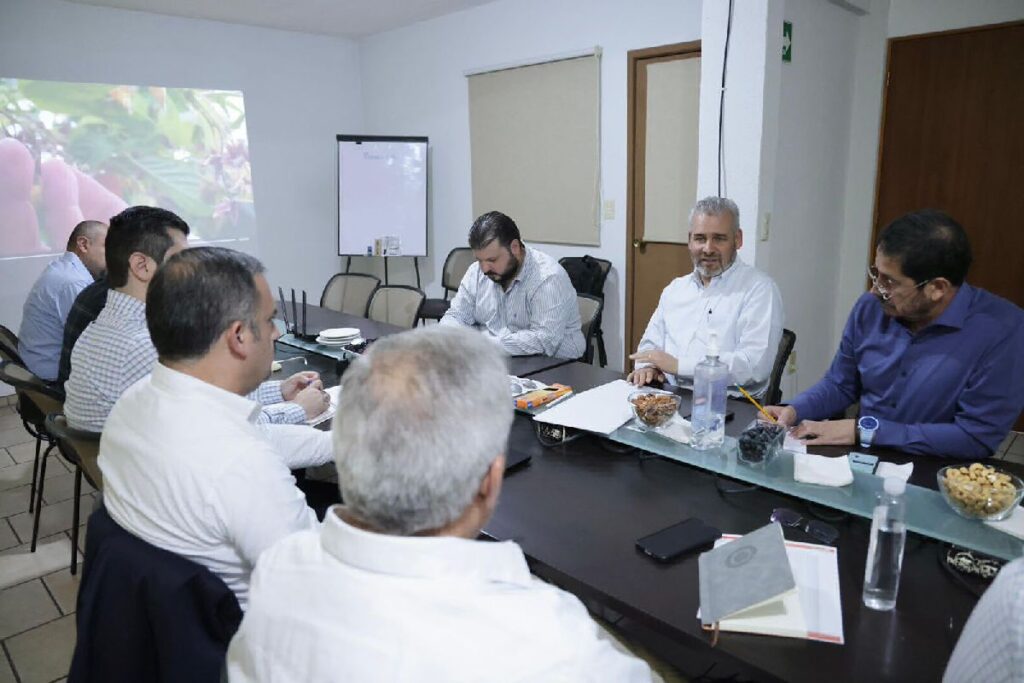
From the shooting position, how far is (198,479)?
111 cm

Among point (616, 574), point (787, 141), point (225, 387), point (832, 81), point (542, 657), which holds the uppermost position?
point (832, 81)

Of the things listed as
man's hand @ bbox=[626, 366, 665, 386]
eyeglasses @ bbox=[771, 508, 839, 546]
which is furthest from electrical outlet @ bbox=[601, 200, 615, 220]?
Answer: eyeglasses @ bbox=[771, 508, 839, 546]

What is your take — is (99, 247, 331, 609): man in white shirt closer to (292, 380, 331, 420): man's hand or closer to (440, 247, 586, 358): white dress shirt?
(292, 380, 331, 420): man's hand

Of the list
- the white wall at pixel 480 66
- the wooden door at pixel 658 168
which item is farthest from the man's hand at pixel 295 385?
the white wall at pixel 480 66

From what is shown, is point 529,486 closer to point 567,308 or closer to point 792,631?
point 792,631

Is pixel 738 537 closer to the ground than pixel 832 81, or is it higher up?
closer to the ground

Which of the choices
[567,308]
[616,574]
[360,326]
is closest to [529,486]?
[616,574]

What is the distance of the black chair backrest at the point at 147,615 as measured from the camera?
990 millimetres

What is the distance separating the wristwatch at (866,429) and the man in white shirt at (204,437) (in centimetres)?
128

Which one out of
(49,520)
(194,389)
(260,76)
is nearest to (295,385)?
(194,389)

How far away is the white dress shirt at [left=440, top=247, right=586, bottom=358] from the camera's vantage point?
283cm

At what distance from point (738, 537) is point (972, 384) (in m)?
0.87

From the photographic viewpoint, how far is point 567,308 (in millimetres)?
2977

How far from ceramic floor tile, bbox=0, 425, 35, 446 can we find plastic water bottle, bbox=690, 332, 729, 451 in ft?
13.1
